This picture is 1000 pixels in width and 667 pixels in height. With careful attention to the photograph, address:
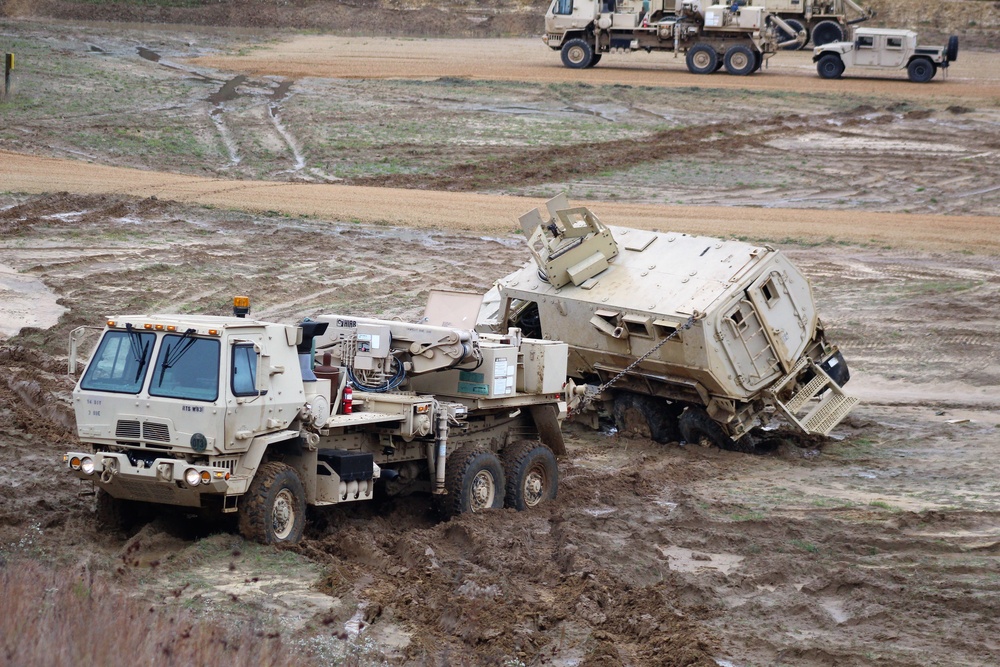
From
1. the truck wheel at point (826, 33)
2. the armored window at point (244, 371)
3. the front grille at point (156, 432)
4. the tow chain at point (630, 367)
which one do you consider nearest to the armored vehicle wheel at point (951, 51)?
the truck wheel at point (826, 33)

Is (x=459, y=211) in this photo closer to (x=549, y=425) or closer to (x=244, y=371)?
(x=549, y=425)

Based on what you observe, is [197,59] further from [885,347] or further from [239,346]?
[239,346]

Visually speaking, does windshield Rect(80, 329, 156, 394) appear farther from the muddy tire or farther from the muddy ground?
the muddy tire

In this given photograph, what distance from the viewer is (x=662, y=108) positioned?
138 feet

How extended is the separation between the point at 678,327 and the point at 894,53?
105 ft

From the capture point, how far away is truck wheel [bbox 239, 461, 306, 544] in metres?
11.5

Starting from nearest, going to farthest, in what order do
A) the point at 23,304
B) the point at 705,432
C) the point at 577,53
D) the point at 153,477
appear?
the point at 153,477, the point at 705,432, the point at 23,304, the point at 577,53

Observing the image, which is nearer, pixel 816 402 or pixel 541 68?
pixel 816 402

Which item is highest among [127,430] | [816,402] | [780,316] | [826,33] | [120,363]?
[826,33]

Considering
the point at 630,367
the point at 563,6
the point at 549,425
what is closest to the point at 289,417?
the point at 549,425

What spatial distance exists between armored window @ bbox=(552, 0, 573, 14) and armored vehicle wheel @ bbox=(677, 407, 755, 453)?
32536 mm

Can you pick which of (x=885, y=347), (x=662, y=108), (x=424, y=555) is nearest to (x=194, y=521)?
(x=424, y=555)

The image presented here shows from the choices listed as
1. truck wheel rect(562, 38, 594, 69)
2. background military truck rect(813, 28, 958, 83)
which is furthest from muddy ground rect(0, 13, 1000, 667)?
truck wheel rect(562, 38, 594, 69)

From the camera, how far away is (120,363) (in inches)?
456
